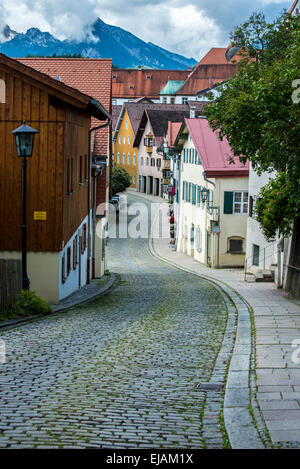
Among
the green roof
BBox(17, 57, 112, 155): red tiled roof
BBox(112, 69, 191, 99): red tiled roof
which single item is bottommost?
BBox(17, 57, 112, 155): red tiled roof

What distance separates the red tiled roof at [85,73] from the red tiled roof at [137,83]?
122431 millimetres

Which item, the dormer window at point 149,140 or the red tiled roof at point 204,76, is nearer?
the dormer window at point 149,140

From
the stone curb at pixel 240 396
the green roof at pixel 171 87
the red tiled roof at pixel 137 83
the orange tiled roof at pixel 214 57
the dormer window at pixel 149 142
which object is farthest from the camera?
the red tiled roof at pixel 137 83

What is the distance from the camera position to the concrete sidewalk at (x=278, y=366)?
6.82 m

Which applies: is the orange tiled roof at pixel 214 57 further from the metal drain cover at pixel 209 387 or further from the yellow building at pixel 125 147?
the metal drain cover at pixel 209 387

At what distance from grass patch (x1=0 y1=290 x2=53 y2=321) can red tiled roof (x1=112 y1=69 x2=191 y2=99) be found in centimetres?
14160

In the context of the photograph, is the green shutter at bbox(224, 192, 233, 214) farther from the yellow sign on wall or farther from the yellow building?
the yellow building

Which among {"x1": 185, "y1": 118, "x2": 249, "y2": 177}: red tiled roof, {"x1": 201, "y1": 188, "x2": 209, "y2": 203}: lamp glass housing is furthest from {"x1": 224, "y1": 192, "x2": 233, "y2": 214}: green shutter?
{"x1": 201, "y1": 188, "x2": 209, "y2": 203}: lamp glass housing

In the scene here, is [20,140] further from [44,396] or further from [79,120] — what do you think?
[44,396]

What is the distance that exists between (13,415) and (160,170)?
82726 millimetres

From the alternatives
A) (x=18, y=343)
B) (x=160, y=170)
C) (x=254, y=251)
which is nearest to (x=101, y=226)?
(x=254, y=251)

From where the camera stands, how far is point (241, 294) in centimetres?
2138

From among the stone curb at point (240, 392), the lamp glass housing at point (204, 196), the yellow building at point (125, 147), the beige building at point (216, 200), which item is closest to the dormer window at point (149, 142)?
the yellow building at point (125, 147)

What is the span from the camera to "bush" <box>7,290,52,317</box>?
48.2 ft
